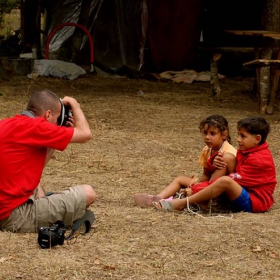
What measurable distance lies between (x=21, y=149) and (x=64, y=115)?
0.50 metres

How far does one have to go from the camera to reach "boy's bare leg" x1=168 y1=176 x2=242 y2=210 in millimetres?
5379

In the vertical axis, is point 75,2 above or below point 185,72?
above

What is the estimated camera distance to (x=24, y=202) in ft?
15.8

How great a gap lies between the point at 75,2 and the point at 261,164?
10.8 m

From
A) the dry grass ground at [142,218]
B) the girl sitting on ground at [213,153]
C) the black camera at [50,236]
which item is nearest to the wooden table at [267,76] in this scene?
the dry grass ground at [142,218]

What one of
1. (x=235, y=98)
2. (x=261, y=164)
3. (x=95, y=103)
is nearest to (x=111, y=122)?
(x=95, y=103)

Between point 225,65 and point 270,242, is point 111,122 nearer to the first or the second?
point 270,242

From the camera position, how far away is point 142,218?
526 centimetres

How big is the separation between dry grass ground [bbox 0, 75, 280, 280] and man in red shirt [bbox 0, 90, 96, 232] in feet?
0.55

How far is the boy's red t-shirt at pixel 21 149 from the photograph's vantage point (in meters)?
4.66

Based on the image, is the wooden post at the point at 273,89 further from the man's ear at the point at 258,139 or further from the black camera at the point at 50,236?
the black camera at the point at 50,236

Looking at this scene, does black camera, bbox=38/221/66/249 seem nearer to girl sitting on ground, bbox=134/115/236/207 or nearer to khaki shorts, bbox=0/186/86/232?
khaki shorts, bbox=0/186/86/232

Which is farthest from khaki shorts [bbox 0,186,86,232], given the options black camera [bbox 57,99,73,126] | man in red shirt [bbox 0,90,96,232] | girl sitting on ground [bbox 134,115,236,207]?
girl sitting on ground [bbox 134,115,236,207]

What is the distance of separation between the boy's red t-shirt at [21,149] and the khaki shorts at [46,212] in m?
0.07
